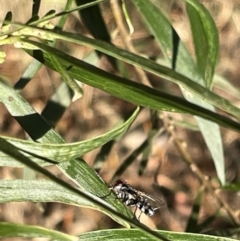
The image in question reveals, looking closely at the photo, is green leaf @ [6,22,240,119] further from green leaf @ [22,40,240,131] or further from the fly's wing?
the fly's wing

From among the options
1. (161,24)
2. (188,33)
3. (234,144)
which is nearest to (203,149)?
(234,144)

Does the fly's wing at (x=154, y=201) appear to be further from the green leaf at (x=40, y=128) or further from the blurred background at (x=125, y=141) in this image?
the blurred background at (x=125, y=141)

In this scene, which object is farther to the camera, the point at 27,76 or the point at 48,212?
the point at 48,212

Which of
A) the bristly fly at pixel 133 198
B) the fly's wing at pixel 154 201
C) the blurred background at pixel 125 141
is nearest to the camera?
the bristly fly at pixel 133 198

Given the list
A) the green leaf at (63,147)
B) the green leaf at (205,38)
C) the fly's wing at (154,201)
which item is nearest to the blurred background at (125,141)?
the fly's wing at (154,201)

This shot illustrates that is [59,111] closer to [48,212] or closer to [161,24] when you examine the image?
[161,24]

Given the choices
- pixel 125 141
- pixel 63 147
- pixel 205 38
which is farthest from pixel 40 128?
pixel 125 141

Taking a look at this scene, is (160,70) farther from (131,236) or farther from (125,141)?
(125,141)

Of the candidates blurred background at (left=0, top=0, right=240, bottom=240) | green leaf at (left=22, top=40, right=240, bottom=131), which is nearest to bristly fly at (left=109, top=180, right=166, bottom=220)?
green leaf at (left=22, top=40, right=240, bottom=131)
